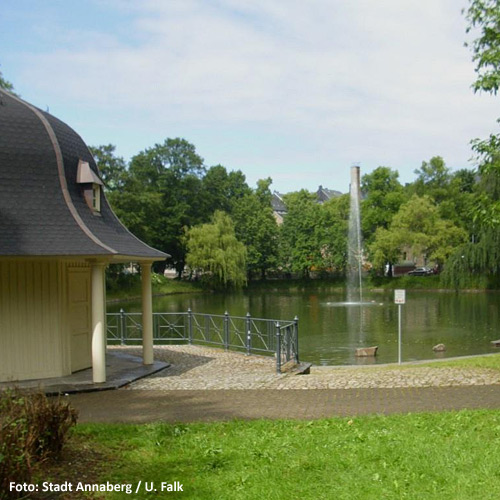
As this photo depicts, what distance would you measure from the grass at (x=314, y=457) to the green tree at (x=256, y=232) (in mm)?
57843

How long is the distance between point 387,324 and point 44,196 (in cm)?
2060

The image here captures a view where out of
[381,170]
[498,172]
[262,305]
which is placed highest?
[381,170]

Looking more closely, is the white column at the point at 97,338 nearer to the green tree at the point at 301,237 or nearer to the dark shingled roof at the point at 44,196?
the dark shingled roof at the point at 44,196

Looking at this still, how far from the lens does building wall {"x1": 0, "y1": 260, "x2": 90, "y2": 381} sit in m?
11.8

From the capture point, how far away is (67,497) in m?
4.91

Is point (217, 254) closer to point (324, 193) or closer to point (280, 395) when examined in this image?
point (280, 395)

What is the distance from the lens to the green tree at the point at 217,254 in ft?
182

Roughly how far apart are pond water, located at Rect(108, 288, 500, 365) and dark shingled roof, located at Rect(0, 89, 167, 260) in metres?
9.52

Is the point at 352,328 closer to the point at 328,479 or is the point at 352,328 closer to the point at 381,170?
the point at 328,479

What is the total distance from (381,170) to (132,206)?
28.3m

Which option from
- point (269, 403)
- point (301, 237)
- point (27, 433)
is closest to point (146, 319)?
point (269, 403)

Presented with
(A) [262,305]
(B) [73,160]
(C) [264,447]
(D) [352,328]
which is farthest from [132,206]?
(C) [264,447]

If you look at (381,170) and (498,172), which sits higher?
(381,170)

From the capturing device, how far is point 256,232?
66.3 metres
